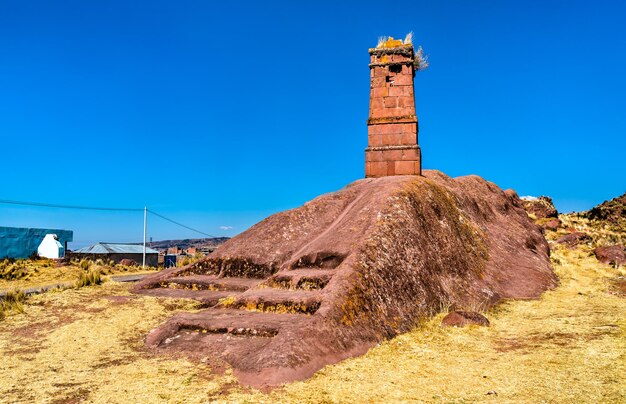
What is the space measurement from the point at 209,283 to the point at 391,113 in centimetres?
740

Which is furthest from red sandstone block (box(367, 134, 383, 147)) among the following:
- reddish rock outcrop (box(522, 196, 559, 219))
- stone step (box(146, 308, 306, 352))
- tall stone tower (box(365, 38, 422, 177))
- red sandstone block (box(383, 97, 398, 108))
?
reddish rock outcrop (box(522, 196, 559, 219))

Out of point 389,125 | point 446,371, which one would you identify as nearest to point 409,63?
point 389,125

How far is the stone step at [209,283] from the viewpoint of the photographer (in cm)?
820

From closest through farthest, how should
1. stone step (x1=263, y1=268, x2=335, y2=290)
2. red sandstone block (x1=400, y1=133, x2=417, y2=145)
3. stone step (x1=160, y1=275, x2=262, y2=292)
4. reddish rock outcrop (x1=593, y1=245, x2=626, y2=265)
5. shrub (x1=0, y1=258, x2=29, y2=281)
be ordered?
stone step (x1=263, y1=268, x2=335, y2=290)
stone step (x1=160, y1=275, x2=262, y2=292)
red sandstone block (x1=400, y1=133, x2=417, y2=145)
reddish rock outcrop (x1=593, y1=245, x2=626, y2=265)
shrub (x1=0, y1=258, x2=29, y2=281)

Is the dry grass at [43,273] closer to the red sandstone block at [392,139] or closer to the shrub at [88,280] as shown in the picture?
the shrub at [88,280]

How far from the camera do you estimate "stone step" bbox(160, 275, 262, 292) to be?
820cm

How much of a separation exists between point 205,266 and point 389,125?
266 inches

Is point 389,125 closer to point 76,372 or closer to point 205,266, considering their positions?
point 205,266

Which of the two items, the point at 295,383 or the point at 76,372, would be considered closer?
the point at 295,383

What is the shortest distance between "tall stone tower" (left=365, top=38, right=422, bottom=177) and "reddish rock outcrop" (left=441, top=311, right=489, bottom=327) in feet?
20.8

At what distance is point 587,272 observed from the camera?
1253 centimetres

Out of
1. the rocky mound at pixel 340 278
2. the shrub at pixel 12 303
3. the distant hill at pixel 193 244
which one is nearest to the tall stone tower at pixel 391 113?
the rocky mound at pixel 340 278

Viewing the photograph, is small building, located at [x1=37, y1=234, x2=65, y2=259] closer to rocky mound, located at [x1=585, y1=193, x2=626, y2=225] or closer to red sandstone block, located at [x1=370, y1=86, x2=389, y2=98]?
red sandstone block, located at [x1=370, y1=86, x2=389, y2=98]

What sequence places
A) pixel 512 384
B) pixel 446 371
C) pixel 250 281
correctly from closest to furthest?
pixel 512 384, pixel 446 371, pixel 250 281
